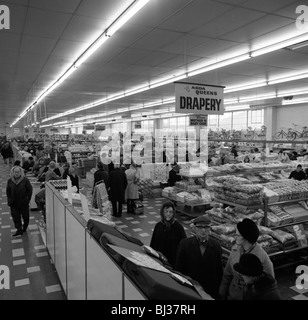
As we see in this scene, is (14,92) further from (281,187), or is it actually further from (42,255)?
(281,187)

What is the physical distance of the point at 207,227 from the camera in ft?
10.2

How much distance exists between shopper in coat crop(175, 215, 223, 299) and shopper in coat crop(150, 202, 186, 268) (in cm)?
57

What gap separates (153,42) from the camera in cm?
750

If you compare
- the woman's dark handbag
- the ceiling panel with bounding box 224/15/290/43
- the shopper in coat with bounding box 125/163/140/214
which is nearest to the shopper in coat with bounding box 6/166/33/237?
the shopper in coat with bounding box 125/163/140/214

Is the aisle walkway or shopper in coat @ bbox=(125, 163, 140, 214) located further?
shopper in coat @ bbox=(125, 163, 140, 214)

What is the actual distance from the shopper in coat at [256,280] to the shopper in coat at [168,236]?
126cm

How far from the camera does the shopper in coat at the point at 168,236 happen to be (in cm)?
362

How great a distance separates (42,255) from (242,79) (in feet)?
34.2

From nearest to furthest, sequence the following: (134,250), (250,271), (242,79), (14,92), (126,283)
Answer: (126,283) → (134,250) → (250,271) → (242,79) → (14,92)

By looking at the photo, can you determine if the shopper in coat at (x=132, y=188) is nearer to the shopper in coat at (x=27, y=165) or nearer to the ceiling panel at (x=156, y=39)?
the ceiling panel at (x=156, y=39)

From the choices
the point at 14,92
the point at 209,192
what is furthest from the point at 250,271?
the point at 14,92

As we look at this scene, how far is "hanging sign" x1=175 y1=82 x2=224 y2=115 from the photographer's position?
23.4 feet

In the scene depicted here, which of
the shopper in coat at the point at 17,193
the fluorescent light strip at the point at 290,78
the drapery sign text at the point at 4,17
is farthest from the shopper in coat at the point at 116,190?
the fluorescent light strip at the point at 290,78

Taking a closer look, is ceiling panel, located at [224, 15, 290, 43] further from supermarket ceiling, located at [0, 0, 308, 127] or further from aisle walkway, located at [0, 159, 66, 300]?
aisle walkway, located at [0, 159, 66, 300]
